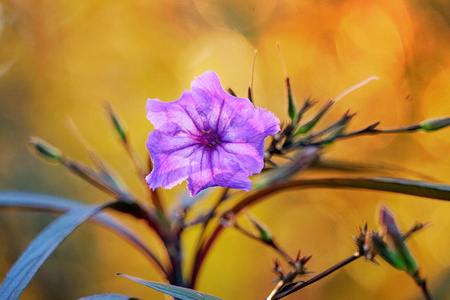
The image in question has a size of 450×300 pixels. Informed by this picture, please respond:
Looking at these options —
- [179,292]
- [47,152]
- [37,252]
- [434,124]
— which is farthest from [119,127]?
[434,124]

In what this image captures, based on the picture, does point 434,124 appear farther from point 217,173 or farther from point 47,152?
point 47,152

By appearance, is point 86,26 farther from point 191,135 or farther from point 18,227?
point 191,135

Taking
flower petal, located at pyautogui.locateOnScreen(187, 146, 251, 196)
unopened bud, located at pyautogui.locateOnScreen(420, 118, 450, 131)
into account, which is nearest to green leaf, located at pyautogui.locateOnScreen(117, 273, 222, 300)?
flower petal, located at pyautogui.locateOnScreen(187, 146, 251, 196)

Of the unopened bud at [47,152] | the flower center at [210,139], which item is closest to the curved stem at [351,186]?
the flower center at [210,139]

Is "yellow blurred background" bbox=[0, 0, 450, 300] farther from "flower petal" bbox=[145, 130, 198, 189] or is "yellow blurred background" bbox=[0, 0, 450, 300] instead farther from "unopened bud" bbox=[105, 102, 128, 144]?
"flower petal" bbox=[145, 130, 198, 189]

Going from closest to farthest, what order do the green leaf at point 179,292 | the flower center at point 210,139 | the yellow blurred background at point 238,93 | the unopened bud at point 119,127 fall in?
1. the green leaf at point 179,292
2. the flower center at point 210,139
3. the unopened bud at point 119,127
4. the yellow blurred background at point 238,93

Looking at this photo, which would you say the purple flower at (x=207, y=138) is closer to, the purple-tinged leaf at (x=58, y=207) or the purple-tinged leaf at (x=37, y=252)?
the purple-tinged leaf at (x=37, y=252)
